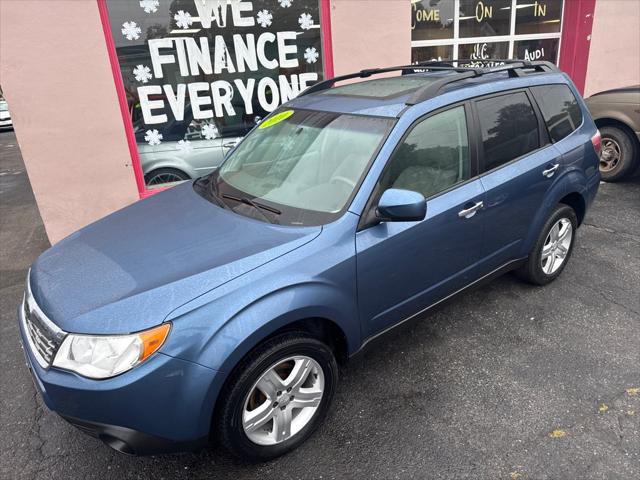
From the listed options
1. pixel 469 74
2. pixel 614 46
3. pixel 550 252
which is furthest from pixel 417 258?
pixel 614 46

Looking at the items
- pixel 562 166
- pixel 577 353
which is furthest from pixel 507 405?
pixel 562 166

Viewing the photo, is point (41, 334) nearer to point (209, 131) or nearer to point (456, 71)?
point (456, 71)

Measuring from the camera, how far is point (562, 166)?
360 centimetres

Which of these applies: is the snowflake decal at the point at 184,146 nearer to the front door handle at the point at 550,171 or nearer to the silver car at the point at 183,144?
the silver car at the point at 183,144

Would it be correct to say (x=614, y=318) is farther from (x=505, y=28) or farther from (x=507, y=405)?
(x=505, y=28)

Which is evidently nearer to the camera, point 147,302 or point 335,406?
point 147,302

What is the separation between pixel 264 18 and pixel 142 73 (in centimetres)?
166

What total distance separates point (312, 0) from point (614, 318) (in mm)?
5014

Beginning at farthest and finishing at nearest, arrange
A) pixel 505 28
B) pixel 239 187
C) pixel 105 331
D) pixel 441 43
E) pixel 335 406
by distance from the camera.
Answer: pixel 505 28, pixel 441 43, pixel 239 187, pixel 335 406, pixel 105 331

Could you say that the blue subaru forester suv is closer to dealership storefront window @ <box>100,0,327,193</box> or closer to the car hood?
the car hood

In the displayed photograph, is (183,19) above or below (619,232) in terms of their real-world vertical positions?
above

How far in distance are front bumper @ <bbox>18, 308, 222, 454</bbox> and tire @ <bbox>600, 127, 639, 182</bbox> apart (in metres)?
6.23

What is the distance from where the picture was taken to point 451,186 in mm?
2951

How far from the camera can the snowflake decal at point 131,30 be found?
5234 millimetres
